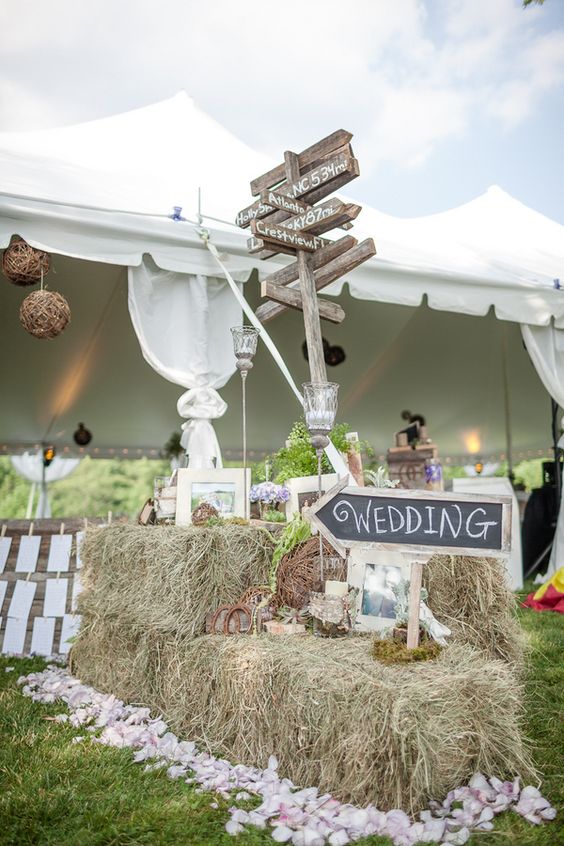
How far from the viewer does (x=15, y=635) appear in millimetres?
3529

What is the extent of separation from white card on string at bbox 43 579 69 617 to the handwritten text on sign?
2.01 meters

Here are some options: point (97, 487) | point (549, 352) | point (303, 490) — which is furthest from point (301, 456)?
point (97, 487)

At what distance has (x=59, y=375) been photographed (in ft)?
21.3

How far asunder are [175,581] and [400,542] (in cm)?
78

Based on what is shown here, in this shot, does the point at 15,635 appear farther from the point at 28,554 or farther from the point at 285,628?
the point at 285,628

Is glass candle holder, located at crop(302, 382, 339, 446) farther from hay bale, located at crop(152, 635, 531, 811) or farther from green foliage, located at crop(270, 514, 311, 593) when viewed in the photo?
hay bale, located at crop(152, 635, 531, 811)

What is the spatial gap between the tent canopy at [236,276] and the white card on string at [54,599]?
1650 millimetres

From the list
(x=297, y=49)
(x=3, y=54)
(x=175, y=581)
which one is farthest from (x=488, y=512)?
(x=3, y=54)

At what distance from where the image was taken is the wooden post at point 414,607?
6.41ft

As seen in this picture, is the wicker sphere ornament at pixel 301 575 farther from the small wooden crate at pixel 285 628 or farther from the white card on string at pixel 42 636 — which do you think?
the white card on string at pixel 42 636

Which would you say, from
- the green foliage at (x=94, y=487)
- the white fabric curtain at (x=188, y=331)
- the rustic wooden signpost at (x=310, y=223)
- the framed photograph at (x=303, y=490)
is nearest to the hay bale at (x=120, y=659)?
the framed photograph at (x=303, y=490)

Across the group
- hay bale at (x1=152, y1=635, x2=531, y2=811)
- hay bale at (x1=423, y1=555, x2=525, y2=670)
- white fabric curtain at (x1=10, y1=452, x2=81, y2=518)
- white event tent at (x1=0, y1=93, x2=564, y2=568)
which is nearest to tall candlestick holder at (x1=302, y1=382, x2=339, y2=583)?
hay bale at (x1=423, y1=555, x2=525, y2=670)

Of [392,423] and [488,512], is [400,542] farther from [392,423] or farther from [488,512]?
[392,423]

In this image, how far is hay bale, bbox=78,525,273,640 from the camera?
2330mm
